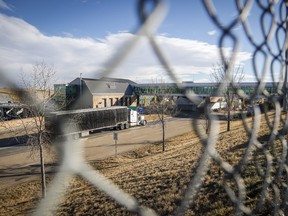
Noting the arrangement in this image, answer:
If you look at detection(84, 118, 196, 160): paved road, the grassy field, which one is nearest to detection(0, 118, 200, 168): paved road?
detection(84, 118, 196, 160): paved road

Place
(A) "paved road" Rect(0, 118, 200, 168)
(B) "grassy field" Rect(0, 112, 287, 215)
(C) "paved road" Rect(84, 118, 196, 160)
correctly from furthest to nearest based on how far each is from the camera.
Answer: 1. (C) "paved road" Rect(84, 118, 196, 160)
2. (A) "paved road" Rect(0, 118, 200, 168)
3. (B) "grassy field" Rect(0, 112, 287, 215)

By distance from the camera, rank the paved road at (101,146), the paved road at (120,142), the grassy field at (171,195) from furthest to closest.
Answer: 1. the paved road at (120,142)
2. the paved road at (101,146)
3. the grassy field at (171,195)

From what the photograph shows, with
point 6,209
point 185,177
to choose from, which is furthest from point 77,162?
point 6,209

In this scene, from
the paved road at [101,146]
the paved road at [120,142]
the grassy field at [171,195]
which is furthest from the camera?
the paved road at [120,142]

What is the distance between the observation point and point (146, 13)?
30.7 inches

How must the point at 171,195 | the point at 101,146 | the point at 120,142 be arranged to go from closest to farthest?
1. the point at 171,195
2. the point at 101,146
3. the point at 120,142

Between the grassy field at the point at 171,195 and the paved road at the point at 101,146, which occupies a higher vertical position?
the grassy field at the point at 171,195

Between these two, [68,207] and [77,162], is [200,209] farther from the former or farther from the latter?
[68,207]

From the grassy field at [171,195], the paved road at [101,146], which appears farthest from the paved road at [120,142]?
the grassy field at [171,195]

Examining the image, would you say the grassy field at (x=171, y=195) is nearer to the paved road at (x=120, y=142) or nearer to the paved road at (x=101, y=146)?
the paved road at (x=101, y=146)

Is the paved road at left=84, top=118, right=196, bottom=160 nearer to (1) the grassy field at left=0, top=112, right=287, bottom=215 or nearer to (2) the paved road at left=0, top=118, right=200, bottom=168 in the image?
(2) the paved road at left=0, top=118, right=200, bottom=168

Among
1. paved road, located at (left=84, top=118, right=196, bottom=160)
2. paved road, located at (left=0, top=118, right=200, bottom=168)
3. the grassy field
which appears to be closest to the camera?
the grassy field

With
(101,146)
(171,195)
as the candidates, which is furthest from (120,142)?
(171,195)

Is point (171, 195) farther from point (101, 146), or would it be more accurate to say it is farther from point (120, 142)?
point (120, 142)
